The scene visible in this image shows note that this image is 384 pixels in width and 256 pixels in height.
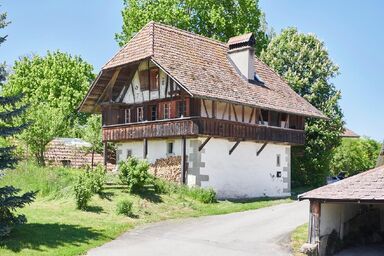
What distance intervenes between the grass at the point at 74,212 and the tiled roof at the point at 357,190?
7.54 metres

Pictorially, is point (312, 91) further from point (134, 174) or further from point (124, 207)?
point (124, 207)

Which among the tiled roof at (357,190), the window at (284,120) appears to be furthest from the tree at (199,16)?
the tiled roof at (357,190)

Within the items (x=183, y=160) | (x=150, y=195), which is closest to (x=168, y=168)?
(x=183, y=160)

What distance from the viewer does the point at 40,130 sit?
3362 cm

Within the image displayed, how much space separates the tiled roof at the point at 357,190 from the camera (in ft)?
55.7

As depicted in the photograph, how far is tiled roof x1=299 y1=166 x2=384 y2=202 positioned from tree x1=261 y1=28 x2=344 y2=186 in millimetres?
19872

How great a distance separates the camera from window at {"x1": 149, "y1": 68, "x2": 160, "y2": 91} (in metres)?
31.6

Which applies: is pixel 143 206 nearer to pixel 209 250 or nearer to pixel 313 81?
pixel 209 250

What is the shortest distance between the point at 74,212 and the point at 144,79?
12.6 meters

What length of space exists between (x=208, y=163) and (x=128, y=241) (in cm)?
Result: 1179

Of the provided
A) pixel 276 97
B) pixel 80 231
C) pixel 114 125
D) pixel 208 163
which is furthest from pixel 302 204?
pixel 80 231

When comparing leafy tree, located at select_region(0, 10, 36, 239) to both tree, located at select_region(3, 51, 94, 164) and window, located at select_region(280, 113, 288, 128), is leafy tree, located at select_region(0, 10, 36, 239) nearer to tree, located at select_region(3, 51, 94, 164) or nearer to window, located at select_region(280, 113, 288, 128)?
window, located at select_region(280, 113, 288, 128)

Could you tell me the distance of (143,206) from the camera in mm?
23984

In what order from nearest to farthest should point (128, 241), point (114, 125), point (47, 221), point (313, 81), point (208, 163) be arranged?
point (128, 241) → point (47, 221) → point (208, 163) → point (114, 125) → point (313, 81)
